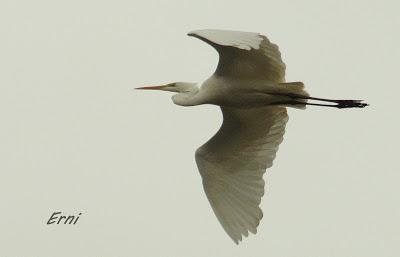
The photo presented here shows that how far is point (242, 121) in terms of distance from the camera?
12312 millimetres

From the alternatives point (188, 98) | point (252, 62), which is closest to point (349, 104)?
point (252, 62)

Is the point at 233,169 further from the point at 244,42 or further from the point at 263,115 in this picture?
the point at 244,42

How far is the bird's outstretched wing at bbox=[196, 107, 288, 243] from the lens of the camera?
38.7 ft

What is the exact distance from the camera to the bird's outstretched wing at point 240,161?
11781 millimetres

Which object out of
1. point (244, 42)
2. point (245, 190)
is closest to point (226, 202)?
point (245, 190)

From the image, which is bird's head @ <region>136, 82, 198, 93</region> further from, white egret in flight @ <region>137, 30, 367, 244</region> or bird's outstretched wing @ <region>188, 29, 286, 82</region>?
bird's outstretched wing @ <region>188, 29, 286, 82</region>

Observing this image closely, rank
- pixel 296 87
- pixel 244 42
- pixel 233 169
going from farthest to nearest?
pixel 233 169 → pixel 296 87 → pixel 244 42

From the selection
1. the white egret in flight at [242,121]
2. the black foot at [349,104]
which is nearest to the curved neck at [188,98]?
the white egret in flight at [242,121]

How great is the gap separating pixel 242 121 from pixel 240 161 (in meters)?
0.45

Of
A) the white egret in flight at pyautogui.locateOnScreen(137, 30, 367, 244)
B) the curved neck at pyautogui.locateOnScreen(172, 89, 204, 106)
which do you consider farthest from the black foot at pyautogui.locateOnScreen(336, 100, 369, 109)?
the curved neck at pyautogui.locateOnScreen(172, 89, 204, 106)

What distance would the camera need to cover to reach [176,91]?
12.2 m

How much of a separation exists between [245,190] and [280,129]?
0.79m

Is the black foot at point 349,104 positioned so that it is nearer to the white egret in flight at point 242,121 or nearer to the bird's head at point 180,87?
the white egret in flight at point 242,121

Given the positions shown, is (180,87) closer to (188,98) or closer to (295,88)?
(188,98)
